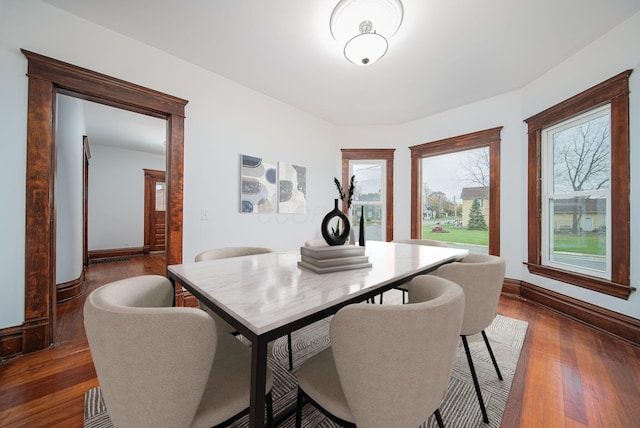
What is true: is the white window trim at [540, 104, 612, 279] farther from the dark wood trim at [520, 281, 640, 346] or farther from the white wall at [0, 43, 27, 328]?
the white wall at [0, 43, 27, 328]

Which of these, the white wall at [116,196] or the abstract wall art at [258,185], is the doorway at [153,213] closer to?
the white wall at [116,196]

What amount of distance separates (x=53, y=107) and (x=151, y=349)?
2373 mm

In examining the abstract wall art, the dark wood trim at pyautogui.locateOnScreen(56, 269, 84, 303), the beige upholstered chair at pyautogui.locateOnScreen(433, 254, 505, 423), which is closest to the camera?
the beige upholstered chair at pyautogui.locateOnScreen(433, 254, 505, 423)

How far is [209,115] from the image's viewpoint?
2.68 metres

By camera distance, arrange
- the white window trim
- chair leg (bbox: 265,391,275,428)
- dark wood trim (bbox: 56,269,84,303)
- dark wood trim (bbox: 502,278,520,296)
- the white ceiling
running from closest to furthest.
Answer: chair leg (bbox: 265,391,275,428)
the white ceiling
the white window trim
dark wood trim (bbox: 56,269,84,303)
dark wood trim (bbox: 502,278,520,296)

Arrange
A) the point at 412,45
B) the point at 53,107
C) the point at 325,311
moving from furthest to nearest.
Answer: the point at 412,45, the point at 53,107, the point at 325,311

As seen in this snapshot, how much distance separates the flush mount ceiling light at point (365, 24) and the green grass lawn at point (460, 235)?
2.96 meters

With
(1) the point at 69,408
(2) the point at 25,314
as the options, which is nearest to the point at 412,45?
(1) the point at 69,408

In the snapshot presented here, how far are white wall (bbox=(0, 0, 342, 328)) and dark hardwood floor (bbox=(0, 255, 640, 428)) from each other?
479 mm

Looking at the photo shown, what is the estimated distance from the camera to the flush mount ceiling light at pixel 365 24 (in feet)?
5.65

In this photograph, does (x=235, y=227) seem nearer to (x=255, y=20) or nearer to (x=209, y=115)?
(x=209, y=115)

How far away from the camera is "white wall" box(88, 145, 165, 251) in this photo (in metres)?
5.37

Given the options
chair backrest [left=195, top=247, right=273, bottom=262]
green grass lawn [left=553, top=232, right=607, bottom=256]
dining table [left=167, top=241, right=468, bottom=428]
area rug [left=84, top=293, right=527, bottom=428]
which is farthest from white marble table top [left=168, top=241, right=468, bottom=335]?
green grass lawn [left=553, top=232, right=607, bottom=256]

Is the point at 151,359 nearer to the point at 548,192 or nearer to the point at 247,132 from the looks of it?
the point at 247,132
